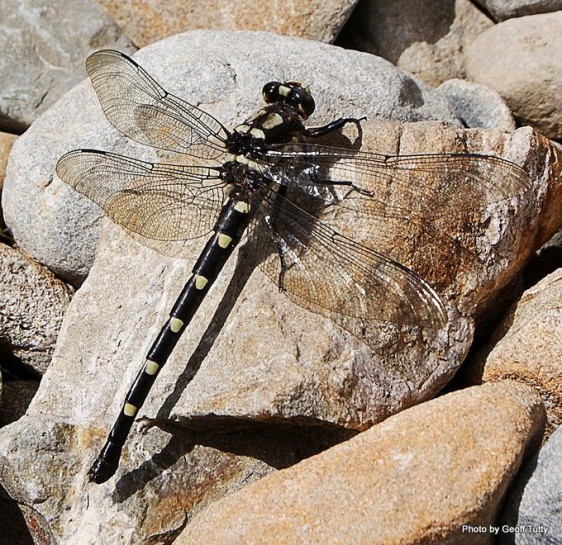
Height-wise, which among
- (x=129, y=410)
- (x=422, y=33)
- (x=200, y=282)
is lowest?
(x=129, y=410)

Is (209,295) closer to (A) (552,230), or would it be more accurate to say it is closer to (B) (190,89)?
(B) (190,89)

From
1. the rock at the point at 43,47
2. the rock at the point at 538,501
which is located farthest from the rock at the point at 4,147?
the rock at the point at 538,501

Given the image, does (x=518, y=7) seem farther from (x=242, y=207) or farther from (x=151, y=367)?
(x=151, y=367)

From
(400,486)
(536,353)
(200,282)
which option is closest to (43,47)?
(200,282)

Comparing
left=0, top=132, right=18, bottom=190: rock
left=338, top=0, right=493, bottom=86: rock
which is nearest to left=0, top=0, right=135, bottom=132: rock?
left=0, top=132, right=18, bottom=190: rock

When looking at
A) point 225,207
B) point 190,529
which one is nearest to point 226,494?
point 190,529

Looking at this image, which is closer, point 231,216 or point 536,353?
point 536,353

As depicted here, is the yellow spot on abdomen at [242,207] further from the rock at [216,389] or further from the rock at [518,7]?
the rock at [518,7]
